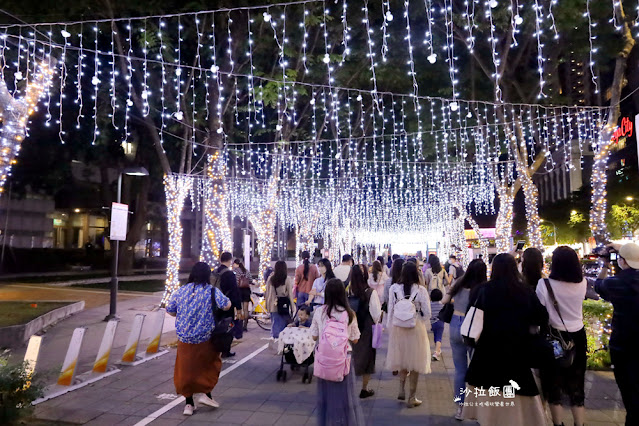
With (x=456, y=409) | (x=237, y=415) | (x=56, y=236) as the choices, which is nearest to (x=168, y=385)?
(x=237, y=415)

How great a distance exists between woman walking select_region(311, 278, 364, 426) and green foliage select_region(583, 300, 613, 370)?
14.0 feet

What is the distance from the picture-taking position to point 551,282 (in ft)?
13.3

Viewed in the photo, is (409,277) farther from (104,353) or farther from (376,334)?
(104,353)

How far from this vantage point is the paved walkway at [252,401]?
4.74m

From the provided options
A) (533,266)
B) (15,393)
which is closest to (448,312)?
(533,266)

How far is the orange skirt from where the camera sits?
4.96m

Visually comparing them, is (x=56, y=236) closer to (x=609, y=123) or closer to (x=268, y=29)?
(x=268, y=29)

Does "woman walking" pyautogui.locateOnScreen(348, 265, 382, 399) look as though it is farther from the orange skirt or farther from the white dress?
the orange skirt

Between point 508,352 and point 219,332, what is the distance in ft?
10.1

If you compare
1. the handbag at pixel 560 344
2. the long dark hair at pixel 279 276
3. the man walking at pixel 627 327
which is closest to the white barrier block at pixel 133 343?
the long dark hair at pixel 279 276

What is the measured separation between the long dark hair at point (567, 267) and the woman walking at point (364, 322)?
2.05 meters

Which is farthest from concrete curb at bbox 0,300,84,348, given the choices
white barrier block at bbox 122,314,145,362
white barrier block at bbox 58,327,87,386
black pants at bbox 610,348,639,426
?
black pants at bbox 610,348,639,426

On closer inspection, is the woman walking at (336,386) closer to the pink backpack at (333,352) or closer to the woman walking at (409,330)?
the pink backpack at (333,352)

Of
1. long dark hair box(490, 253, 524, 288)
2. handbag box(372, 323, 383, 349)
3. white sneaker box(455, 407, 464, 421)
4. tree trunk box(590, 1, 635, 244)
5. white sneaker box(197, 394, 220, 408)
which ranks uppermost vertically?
tree trunk box(590, 1, 635, 244)
